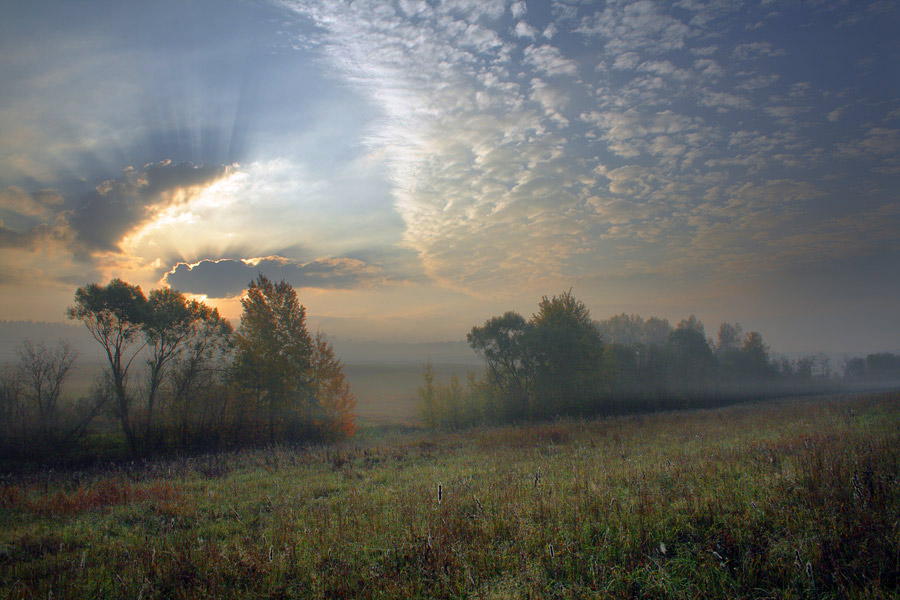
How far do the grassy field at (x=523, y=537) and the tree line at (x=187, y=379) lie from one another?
63.4 ft

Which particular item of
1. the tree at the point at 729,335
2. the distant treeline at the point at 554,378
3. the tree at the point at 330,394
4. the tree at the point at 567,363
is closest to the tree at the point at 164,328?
the tree at the point at 330,394

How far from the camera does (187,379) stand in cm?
3062

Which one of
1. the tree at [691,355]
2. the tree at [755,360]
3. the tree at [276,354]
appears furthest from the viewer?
the tree at [755,360]

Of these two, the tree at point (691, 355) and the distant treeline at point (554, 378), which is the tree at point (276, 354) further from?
the tree at point (691, 355)

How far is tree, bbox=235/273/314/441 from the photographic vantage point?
29.8 m

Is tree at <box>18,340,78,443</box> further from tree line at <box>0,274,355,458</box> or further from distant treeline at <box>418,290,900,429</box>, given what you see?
distant treeline at <box>418,290,900,429</box>

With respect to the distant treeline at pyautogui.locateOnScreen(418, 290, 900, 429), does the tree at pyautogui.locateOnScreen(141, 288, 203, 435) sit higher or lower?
higher

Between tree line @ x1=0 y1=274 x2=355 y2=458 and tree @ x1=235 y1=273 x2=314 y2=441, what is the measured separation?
81 mm

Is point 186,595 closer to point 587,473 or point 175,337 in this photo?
point 587,473

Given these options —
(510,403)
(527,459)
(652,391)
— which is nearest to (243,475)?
Result: (527,459)

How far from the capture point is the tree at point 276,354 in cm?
2980

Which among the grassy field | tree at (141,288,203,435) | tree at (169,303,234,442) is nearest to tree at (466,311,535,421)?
tree at (169,303,234,442)

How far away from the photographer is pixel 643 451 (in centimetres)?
1175

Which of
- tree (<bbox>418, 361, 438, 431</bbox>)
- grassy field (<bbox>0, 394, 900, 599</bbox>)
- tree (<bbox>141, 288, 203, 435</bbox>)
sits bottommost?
tree (<bbox>418, 361, 438, 431</bbox>)
